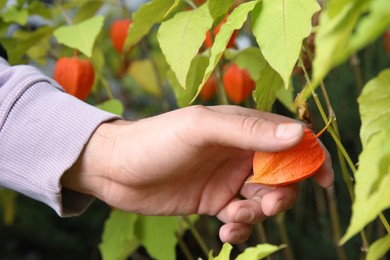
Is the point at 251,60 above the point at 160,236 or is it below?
above

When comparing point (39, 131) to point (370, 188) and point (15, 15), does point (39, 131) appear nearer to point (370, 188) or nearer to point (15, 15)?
point (15, 15)

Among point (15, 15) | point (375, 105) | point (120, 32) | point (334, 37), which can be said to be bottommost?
point (120, 32)

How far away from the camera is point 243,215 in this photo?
644mm

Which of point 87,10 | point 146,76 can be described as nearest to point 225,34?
point 87,10

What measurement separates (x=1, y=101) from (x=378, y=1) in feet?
1.81

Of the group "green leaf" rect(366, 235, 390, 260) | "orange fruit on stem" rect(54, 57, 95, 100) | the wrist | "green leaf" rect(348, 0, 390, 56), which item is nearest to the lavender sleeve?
the wrist

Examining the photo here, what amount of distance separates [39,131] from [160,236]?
0.83 feet

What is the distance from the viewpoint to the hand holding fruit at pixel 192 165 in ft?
1.86

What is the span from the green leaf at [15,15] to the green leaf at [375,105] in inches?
20.9

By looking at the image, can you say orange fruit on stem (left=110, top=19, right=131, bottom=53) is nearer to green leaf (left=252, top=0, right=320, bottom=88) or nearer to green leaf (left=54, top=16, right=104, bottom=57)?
green leaf (left=54, top=16, right=104, bottom=57)

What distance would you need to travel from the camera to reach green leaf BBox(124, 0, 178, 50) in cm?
72

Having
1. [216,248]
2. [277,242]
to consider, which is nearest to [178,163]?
[216,248]

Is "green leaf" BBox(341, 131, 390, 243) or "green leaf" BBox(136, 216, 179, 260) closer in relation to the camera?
Result: "green leaf" BBox(341, 131, 390, 243)

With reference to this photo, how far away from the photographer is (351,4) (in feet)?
1.05
